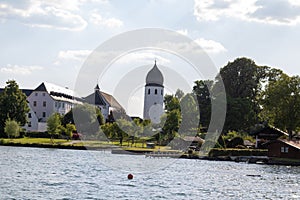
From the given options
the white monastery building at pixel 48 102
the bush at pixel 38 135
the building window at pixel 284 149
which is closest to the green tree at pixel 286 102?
the building window at pixel 284 149

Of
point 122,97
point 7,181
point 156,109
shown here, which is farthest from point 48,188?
point 156,109

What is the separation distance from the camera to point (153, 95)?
12144 cm

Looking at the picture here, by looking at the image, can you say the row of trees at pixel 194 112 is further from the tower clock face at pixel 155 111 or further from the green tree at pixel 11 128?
the tower clock face at pixel 155 111

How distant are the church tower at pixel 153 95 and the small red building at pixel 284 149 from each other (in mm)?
39982

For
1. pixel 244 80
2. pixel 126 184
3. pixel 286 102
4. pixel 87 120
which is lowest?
pixel 126 184

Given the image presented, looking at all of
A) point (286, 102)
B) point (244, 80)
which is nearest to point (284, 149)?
point (286, 102)

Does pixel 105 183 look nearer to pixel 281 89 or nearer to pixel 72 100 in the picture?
pixel 281 89

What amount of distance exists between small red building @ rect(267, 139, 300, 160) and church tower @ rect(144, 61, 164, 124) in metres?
40.0

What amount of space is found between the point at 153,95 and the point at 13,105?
3222cm

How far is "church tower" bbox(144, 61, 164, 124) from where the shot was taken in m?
115

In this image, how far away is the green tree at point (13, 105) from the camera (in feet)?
333

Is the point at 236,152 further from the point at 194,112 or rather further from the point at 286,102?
the point at 194,112

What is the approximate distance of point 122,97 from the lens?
4672 centimetres

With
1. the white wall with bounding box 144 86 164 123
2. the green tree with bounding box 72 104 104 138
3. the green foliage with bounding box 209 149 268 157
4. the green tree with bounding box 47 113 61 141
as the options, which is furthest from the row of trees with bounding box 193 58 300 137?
the green tree with bounding box 47 113 61 141
